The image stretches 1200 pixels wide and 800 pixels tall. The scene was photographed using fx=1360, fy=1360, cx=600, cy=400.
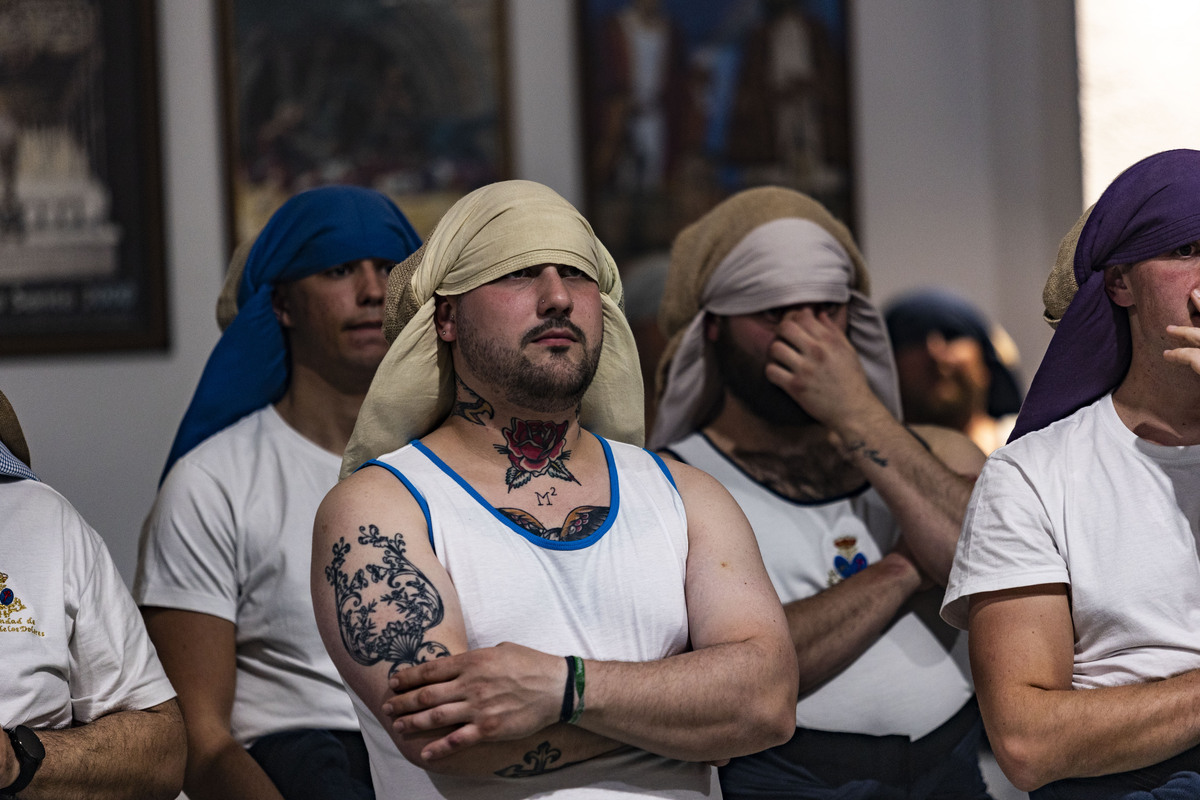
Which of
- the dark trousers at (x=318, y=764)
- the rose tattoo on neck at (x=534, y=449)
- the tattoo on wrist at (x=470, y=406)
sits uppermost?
the tattoo on wrist at (x=470, y=406)

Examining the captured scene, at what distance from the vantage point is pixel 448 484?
2.15 m

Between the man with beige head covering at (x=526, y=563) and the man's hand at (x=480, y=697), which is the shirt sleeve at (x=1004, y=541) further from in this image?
the man's hand at (x=480, y=697)

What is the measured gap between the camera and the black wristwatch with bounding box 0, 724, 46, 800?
2047 millimetres

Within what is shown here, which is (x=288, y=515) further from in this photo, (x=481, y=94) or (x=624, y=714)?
(x=481, y=94)

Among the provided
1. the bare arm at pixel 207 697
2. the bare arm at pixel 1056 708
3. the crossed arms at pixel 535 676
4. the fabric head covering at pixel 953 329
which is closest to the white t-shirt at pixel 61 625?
the bare arm at pixel 207 697

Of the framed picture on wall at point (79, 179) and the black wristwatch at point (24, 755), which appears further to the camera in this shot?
the framed picture on wall at point (79, 179)

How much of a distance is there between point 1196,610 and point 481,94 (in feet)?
11.7

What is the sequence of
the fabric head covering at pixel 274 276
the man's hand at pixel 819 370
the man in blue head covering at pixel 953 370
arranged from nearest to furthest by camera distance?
the man's hand at pixel 819 370
the fabric head covering at pixel 274 276
the man in blue head covering at pixel 953 370

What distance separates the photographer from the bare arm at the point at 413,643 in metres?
1.88

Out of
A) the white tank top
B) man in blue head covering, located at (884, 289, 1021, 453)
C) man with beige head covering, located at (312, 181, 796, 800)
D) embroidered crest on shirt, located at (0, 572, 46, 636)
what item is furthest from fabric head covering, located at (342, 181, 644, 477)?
man in blue head covering, located at (884, 289, 1021, 453)

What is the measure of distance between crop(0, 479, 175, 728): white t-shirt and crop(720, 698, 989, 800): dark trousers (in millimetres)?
1127

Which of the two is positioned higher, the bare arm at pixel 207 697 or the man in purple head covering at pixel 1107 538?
the man in purple head covering at pixel 1107 538

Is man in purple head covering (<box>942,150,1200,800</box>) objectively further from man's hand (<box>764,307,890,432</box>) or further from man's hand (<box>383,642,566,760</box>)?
man's hand (<box>383,642,566,760</box>)

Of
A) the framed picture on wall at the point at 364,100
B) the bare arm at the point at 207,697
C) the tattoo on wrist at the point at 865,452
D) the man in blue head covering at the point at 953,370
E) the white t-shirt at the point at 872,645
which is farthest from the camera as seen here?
the man in blue head covering at the point at 953,370
